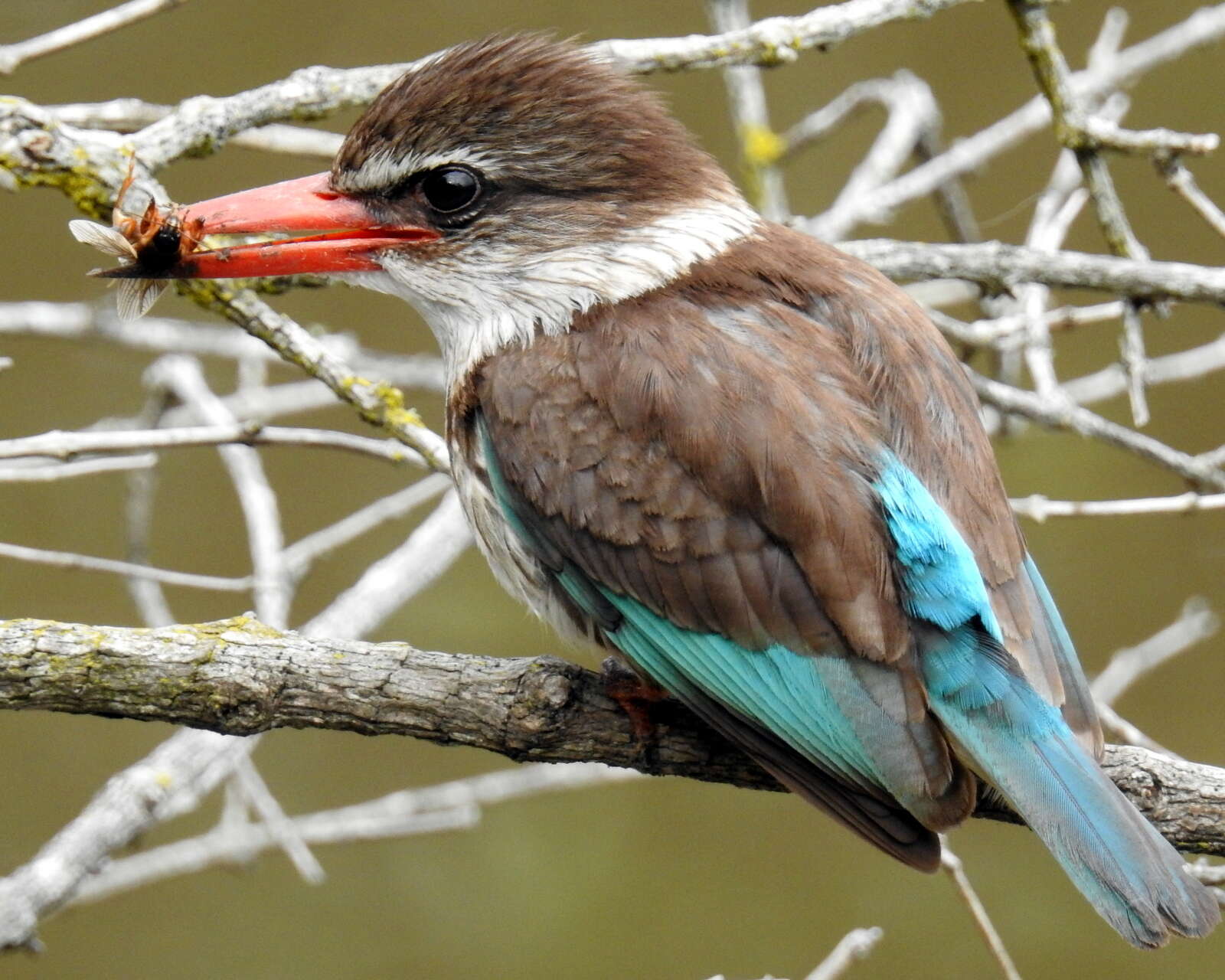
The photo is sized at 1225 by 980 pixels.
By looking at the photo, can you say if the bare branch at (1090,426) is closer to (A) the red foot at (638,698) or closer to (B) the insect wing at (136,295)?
(A) the red foot at (638,698)

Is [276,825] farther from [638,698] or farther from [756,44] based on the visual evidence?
[756,44]

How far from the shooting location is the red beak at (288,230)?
2.81 m

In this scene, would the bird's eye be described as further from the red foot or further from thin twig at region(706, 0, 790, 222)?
thin twig at region(706, 0, 790, 222)

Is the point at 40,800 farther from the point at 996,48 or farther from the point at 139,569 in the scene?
the point at 996,48

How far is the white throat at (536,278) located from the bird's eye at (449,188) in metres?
0.09

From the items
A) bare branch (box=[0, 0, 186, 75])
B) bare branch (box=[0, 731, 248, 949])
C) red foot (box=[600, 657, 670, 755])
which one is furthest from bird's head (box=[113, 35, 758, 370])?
bare branch (box=[0, 731, 248, 949])

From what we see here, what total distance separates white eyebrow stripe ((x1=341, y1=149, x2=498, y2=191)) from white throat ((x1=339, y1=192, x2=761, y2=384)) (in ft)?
0.44

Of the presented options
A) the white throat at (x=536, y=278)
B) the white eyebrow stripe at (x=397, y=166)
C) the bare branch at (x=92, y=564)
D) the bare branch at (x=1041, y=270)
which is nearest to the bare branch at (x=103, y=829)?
the bare branch at (x=92, y=564)

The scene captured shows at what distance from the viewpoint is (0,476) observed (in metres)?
2.80

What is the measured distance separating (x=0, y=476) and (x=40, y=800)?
3.01 metres

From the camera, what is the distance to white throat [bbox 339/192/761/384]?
2.92 m

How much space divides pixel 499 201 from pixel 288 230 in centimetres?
39

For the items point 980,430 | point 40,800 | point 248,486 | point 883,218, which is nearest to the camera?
point 980,430

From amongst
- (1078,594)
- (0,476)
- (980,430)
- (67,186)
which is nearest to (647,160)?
(980,430)
